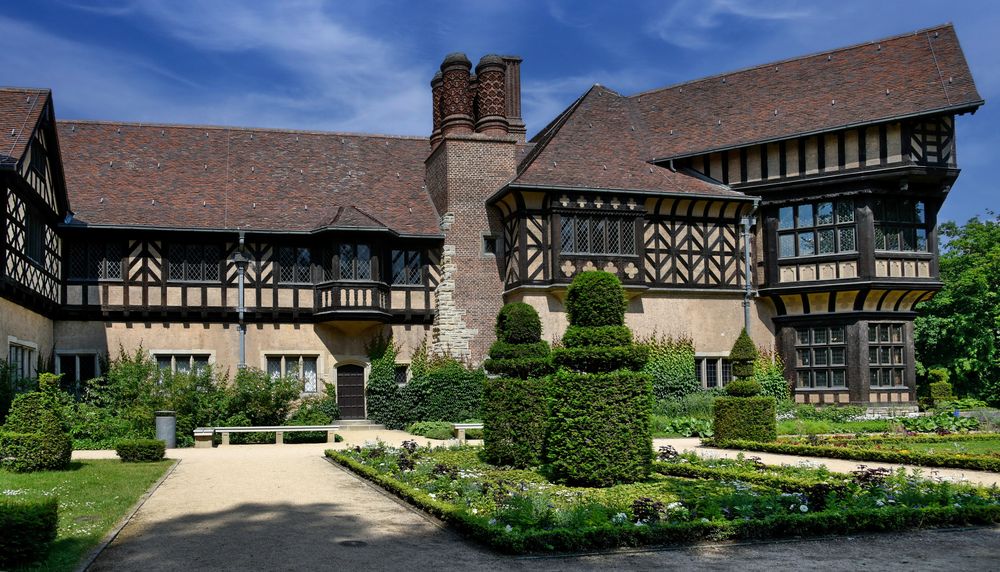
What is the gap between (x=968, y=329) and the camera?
36969 millimetres

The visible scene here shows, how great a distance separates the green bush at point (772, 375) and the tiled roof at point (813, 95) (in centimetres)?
679

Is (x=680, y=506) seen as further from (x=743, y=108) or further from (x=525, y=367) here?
(x=743, y=108)

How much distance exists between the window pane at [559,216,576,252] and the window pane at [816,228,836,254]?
7.65m

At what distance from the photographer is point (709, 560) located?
884 centimetres

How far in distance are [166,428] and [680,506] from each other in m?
15.9

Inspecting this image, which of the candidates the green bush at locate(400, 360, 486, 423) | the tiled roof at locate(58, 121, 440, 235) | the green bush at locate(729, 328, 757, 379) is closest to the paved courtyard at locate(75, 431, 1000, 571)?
the green bush at locate(729, 328, 757, 379)

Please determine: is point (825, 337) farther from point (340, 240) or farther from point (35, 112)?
point (35, 112)

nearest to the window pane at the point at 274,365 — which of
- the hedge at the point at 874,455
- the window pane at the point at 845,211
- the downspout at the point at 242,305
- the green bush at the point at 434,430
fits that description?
the downspout at the point at 242,305

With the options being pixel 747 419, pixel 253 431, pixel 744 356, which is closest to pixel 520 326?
pixel 744 356

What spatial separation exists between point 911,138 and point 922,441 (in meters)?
10.2

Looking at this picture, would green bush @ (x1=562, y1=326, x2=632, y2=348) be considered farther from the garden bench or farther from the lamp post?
the lamp post

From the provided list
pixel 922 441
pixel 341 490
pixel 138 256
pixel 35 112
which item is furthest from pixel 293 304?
pixel 922 441

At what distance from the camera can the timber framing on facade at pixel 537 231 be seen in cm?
2727

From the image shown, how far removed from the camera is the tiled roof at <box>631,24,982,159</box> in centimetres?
2755
